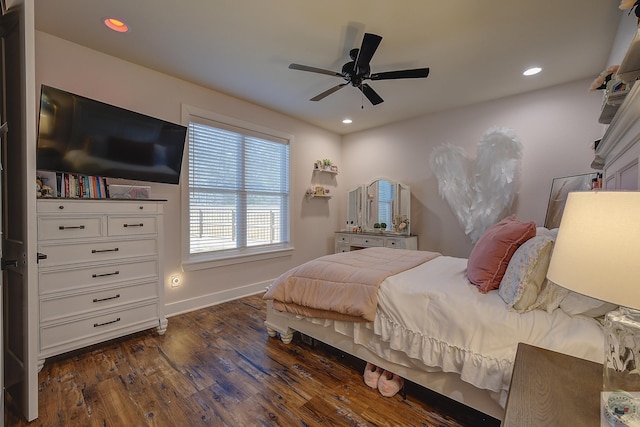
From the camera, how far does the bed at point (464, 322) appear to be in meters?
1.28

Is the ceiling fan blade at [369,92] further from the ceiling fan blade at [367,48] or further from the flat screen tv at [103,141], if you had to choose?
the flat screen tv at [103,141]

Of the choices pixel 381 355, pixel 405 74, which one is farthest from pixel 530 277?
pixel 405 74

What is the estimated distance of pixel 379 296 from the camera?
1.75 m

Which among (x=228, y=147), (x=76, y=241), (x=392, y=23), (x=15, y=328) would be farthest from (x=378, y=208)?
(x=15, y=328)

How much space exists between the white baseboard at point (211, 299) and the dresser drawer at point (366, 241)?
59.7 inches

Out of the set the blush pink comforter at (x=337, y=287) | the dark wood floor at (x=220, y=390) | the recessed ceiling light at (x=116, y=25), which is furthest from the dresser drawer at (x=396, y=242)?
the recessed ceiling light at (x=116, y=25)

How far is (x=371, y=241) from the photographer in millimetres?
4227

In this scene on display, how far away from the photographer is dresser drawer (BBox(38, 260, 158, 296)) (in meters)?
1.93

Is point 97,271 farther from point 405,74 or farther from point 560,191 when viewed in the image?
point 560,191

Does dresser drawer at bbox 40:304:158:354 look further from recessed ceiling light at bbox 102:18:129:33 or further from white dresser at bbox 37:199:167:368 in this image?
recessed ceiling light at bbox 102:18:129:33

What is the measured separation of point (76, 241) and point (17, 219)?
1.88 ft

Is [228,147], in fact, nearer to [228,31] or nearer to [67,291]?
[228,31]

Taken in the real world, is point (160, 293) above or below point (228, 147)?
below

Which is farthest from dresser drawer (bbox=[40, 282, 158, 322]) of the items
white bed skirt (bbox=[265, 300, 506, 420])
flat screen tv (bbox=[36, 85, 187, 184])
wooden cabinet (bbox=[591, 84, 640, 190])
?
wooden cabinet (bbox=[591, 84, 640, 190])
